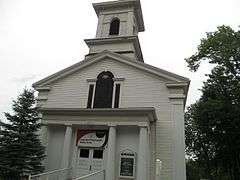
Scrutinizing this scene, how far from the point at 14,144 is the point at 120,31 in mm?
15018

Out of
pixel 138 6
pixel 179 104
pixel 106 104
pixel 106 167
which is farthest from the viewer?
pixel 138 6

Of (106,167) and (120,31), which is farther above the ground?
(120,31)

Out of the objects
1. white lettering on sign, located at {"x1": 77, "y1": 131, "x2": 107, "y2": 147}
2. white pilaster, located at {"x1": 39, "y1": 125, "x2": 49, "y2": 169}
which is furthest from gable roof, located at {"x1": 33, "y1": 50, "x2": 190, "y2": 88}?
white lettering on sign, located at {"x1": 77, "y1": 131, "x2": 107, "y2": 147}

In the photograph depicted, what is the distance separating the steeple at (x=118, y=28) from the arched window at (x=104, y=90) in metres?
4.67

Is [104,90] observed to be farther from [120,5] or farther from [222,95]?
[120,5]

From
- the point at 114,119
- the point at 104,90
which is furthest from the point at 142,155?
the point at 104,90

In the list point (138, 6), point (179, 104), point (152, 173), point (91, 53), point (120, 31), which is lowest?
point (152, 173)

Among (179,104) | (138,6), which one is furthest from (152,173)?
(138,6)

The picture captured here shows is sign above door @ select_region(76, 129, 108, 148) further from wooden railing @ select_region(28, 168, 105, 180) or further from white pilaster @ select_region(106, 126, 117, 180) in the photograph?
wooden railing @ select_region(28, 168, 105, 180)

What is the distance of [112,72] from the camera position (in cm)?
1917

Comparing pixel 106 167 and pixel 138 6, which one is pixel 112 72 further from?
pixel 138 6

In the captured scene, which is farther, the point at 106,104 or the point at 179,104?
the point at 106,104

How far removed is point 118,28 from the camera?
25.5 m

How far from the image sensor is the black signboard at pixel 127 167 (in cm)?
1547
